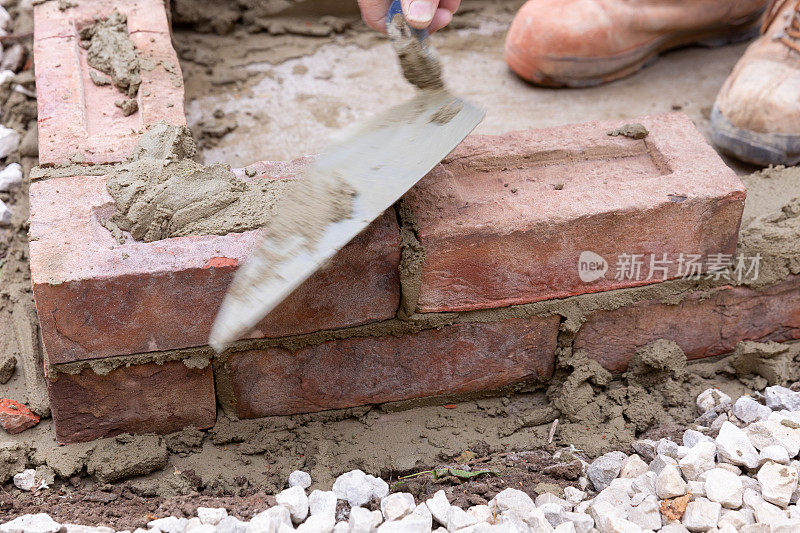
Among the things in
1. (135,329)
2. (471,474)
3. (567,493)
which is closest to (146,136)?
(135,329)

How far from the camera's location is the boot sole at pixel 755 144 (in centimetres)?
323

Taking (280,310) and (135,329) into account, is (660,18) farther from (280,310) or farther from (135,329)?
(135,329)

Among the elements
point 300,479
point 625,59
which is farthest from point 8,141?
point 625,59

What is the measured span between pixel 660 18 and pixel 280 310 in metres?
2.44

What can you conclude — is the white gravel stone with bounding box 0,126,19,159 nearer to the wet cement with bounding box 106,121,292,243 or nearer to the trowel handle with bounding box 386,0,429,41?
the wet cement with bounding box 106,121,292,243

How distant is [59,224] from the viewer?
2.24m

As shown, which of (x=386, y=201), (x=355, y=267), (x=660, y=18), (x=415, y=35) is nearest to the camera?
(x=386, y=201)

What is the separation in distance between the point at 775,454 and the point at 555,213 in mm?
853

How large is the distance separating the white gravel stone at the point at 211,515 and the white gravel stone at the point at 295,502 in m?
0.14

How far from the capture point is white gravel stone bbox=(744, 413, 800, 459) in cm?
232

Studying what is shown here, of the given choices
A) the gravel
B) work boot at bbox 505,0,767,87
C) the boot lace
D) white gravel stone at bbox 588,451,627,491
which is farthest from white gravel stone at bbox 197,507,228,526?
the boot lace

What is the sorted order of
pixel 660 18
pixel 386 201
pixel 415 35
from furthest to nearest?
pixel 660 18
pixel 415 35
pixel 386 201

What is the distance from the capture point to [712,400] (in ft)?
8.52

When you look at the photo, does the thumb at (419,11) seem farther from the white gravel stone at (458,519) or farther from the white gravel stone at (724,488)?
the white gravel stone at (724,488)
